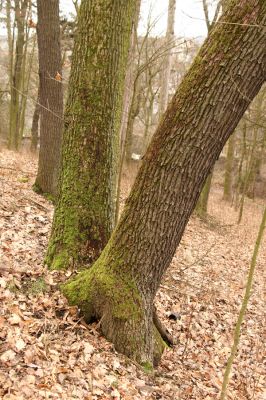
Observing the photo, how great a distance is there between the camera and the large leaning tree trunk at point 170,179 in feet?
8.84

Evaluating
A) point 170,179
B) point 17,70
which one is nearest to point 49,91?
point 170,179

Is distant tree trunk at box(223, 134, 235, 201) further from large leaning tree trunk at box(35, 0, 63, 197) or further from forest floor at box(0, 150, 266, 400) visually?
large leaning tree trunk at box(35, 0, 63, 197)

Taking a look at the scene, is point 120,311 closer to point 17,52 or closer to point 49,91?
point 49,91

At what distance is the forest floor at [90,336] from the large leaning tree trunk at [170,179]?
0.78 feet

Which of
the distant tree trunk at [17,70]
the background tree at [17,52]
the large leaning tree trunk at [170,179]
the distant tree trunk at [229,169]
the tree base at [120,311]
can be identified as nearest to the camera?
the large leaning tree trunk at [170,179]

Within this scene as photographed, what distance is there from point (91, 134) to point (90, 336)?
2.03 m

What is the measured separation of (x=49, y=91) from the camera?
6.63 m

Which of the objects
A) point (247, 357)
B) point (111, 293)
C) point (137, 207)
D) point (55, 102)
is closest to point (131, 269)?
→ point (111, 293)

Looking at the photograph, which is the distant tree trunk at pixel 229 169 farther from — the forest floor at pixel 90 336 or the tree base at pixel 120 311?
the tree base at pixel 120 311

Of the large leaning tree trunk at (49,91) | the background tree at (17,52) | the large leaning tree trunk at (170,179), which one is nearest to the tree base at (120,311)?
the large leaning tree trunk at (170,179)

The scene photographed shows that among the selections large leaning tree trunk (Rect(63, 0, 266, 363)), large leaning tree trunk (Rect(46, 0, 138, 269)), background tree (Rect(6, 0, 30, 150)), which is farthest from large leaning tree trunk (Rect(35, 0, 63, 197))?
background tree (Rect(6, 0, 30, 150))

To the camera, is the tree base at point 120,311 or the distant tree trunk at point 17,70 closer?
the tree base at point 120,311

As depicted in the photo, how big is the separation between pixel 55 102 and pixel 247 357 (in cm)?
517

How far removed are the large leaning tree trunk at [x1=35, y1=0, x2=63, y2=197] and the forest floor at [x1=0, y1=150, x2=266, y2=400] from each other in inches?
21.0
